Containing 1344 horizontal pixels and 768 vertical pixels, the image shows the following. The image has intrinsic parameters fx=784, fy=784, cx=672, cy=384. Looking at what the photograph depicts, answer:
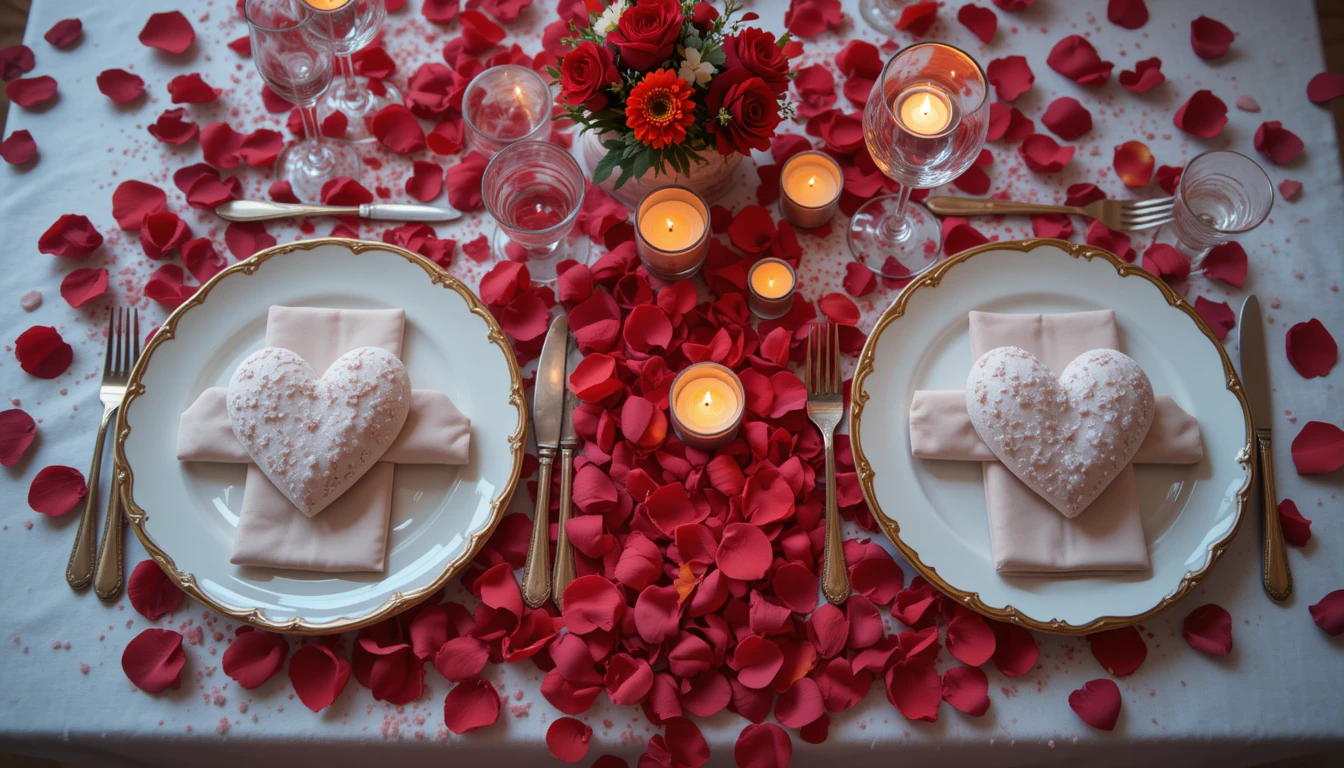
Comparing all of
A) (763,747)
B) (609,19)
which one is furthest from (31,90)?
(763,747)

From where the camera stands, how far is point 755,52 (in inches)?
45.1

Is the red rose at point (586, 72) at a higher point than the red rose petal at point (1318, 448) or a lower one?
higher

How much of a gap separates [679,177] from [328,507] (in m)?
0.78

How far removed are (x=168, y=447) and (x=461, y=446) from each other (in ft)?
1.50

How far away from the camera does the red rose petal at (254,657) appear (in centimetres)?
113

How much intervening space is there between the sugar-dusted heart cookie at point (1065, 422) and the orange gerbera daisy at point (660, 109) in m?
0.60

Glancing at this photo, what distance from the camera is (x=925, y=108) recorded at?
4.30 feet

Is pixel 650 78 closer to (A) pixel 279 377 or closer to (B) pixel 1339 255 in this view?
(A) pixel 279 377

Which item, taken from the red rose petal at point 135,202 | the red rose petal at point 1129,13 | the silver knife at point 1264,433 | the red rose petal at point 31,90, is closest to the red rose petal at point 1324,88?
the red rose petal at point 1129,13

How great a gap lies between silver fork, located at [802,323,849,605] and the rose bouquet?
34 cm

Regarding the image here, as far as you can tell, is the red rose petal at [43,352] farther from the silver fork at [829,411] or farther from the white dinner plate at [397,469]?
the silver fork at [829,411]

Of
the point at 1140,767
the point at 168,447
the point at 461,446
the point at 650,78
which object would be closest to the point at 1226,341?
the point at 1140,767

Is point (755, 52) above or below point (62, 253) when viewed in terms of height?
above

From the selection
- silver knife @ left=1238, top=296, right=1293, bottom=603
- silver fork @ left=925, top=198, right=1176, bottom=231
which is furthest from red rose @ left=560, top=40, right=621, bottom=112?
silver knife @ left=1238, top=296, right=1293, bottom=603
